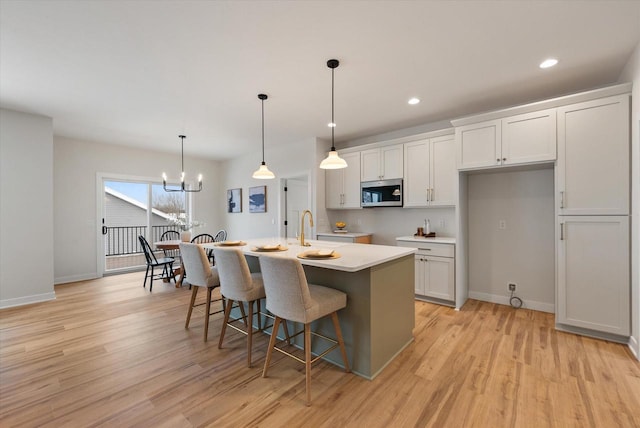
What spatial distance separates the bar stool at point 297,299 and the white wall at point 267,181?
3100 millimetres

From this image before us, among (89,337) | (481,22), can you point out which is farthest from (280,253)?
(481,22)

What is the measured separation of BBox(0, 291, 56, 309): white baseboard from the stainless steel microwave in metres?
4.94

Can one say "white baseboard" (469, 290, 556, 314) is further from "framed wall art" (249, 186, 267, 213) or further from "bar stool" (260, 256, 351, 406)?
"framed wall art" (249, 186, 267, 213)

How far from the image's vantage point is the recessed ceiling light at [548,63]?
8.61 feet

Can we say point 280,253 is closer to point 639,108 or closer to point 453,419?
point 453,419

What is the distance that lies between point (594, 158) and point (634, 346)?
1739 millimetres

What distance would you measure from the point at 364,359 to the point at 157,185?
624 cm

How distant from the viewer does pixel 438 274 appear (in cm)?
380

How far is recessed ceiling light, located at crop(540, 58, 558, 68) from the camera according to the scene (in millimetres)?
2623

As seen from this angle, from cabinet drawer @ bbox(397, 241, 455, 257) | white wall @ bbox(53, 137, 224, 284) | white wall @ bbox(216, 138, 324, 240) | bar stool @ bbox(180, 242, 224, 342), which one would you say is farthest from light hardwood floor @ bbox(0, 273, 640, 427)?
white wall @ bbox(216, 138, 324, 240)

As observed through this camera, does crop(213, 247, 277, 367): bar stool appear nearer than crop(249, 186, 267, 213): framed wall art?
Yes

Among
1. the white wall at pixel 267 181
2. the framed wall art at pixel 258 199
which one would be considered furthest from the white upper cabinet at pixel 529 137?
the framed wall art at pixel 258 199

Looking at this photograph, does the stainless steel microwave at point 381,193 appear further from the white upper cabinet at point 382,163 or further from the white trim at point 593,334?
the white trim at point 593,334

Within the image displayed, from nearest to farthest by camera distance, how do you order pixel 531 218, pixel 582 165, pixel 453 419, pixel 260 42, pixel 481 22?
pixel 453 419, pixel 481 22, pixel 260 42, pixel 582 165, pixel 531 218
